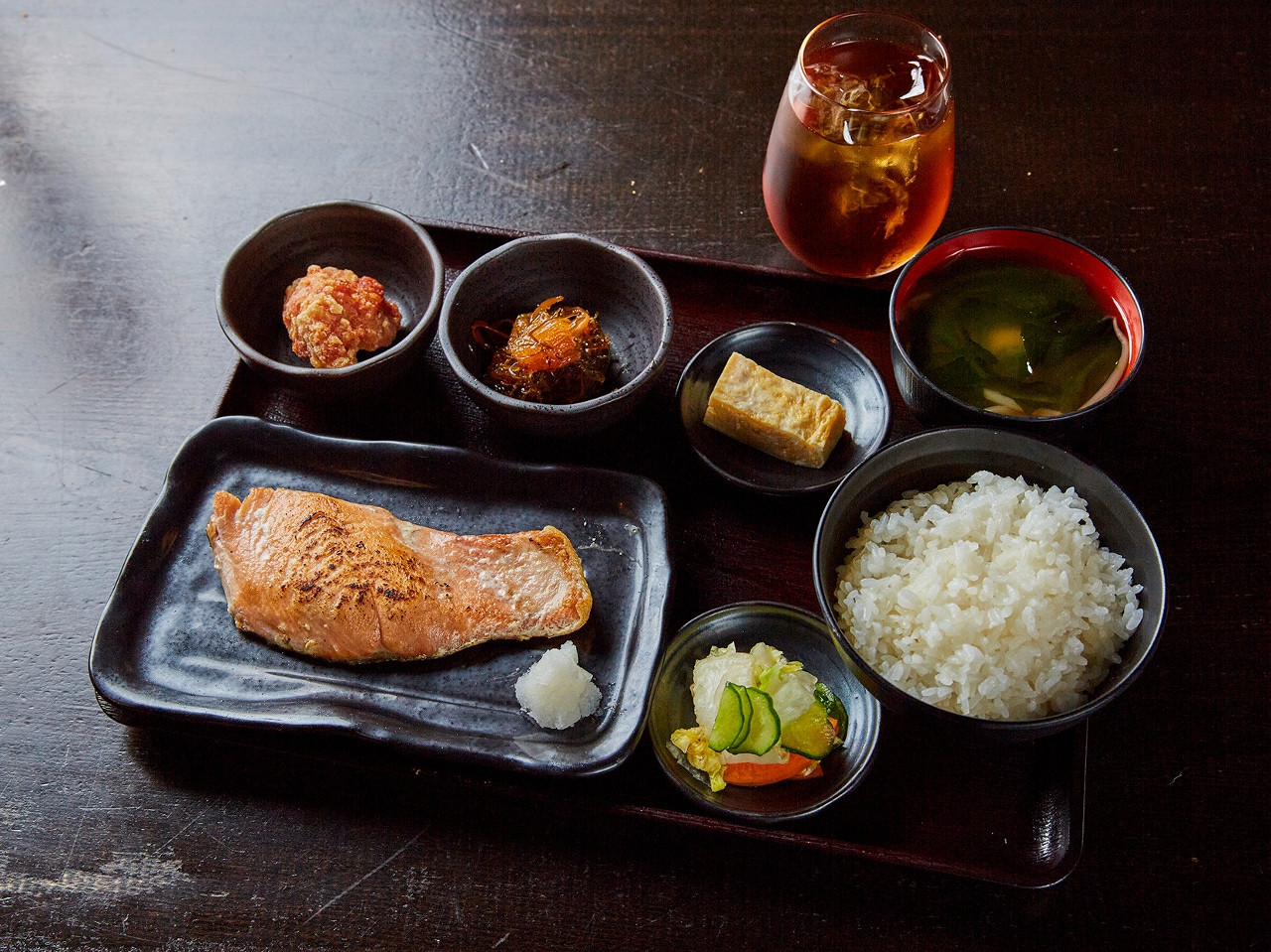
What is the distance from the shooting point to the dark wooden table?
188cm

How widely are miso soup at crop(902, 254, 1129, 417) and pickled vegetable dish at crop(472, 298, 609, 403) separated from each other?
2.25ft

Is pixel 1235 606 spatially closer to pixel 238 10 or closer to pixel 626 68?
pixel 626 68

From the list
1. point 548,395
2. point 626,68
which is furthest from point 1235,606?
point 626,68

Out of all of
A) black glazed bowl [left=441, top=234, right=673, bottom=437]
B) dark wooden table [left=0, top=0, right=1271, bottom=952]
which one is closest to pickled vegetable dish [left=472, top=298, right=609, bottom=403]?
black glazed bowl [left=441, top=234, right=673, bottom=437]

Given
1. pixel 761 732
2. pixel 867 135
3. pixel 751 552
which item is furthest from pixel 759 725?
pixel 867 135

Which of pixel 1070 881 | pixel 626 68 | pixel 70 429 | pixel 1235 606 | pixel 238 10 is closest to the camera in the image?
pixel 1070 881

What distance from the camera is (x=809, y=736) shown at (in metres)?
1.84

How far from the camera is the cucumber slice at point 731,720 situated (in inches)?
70.4

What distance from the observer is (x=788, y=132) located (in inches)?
88.7

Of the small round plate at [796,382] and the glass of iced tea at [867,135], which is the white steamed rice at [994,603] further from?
the glass of iced tea at [867,135]

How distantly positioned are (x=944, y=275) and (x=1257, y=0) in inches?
67.0

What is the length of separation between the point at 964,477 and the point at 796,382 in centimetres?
46

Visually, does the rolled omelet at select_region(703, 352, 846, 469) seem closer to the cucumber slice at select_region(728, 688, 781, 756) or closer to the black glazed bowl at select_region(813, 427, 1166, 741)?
the black glazed bowl at select_region(813, 427, 1166, 741)

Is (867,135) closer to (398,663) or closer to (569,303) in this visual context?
(569,303)
